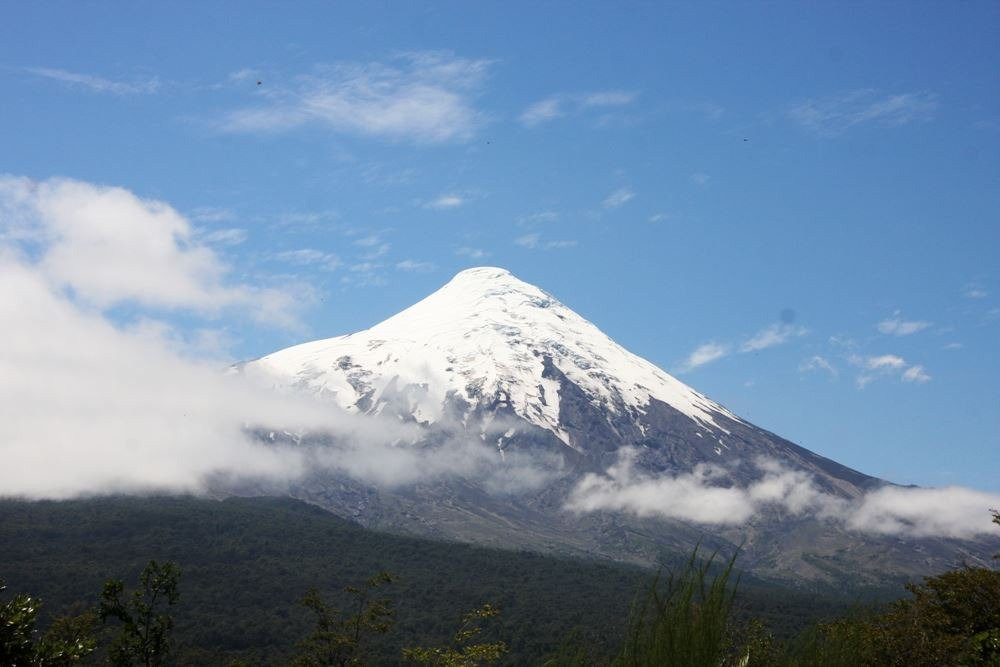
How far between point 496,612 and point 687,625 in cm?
1827

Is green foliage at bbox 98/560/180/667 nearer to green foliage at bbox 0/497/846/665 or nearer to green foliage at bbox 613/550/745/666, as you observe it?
green foliage at bbox 613/550/745/666

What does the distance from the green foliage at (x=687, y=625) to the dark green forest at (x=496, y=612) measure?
13mm

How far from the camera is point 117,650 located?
26609mm

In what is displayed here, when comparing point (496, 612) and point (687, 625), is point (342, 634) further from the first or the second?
point (687, 625)

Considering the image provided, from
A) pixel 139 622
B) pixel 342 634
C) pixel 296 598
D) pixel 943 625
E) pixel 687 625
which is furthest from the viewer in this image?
pixel 296 598

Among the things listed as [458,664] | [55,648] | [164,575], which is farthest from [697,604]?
[164,575]

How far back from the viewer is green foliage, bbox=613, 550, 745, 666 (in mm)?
7863

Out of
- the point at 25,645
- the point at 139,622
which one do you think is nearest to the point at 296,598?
the point at 139,622

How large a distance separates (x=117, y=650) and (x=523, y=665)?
103 m

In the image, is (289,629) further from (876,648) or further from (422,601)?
(876,648)

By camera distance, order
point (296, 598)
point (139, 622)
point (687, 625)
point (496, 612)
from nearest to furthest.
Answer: point (687, 625), point (496, 612), point (139, 622), point (296, 598)

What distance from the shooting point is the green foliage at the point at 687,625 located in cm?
786

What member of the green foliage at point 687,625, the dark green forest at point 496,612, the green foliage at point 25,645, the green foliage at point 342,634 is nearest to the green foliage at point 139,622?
the dark green forest at point 496,612

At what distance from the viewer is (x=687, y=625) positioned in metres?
7.97
